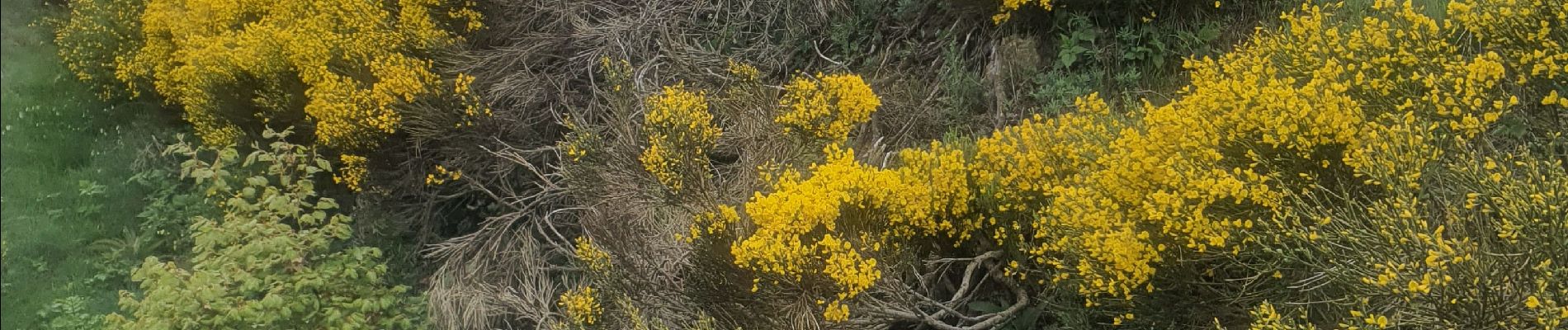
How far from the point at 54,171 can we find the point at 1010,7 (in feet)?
15.9

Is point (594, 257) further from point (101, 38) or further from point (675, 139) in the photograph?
point (101, 38)

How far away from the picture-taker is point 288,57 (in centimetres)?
551

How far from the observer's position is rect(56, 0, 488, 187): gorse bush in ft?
17.7

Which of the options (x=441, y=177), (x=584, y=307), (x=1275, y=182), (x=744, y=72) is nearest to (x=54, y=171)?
(x=441, y=177)

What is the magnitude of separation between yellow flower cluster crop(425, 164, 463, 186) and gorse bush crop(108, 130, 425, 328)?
1.00m

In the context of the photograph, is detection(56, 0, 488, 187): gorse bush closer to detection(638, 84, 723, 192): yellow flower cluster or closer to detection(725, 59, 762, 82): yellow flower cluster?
detection(725, 59, 762, 82): yellow flower cluster

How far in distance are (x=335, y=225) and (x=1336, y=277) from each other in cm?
379

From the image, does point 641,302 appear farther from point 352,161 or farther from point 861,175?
point 352,161

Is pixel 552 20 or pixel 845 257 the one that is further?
pixel 552 20

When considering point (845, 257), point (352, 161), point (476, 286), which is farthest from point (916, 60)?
point (352, 161)

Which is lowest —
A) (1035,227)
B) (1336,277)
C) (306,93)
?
(306,93)

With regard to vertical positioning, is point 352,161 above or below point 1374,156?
below

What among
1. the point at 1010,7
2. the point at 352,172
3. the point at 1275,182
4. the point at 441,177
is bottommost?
the point at 441,177

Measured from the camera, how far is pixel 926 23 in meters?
4.89
